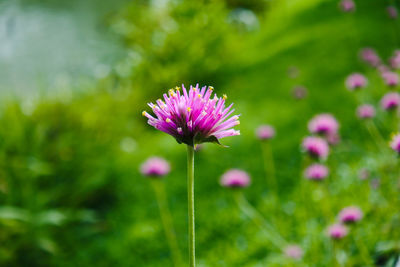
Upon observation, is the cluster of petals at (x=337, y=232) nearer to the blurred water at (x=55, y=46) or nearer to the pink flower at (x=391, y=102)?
the pink flower at (x=391, y=102)

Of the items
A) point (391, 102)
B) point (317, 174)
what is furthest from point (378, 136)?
point (317, 174)

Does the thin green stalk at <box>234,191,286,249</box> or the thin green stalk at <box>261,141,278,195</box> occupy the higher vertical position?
the thin green stalk at <box>261,141,278,195</box>

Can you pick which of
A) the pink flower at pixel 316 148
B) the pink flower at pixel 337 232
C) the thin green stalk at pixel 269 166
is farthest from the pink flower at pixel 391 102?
the thin green stalk at pixel 269 166

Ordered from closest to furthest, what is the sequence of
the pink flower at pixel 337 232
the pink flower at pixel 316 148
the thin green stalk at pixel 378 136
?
the pink flower at pixel 337 232 → the pink flower at pixel 316 148 → the thin green stalk at pixel 378 136

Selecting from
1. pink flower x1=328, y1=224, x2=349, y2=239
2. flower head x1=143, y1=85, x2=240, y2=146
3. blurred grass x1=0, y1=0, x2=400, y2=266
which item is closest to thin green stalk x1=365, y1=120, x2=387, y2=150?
blurred grass x1=0, y1=0, x2=400, y2=266

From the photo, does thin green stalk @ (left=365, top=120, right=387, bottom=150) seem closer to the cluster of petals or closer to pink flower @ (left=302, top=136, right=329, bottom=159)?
pink flower @ (left=302, top=136, right=329, bottom=159)
